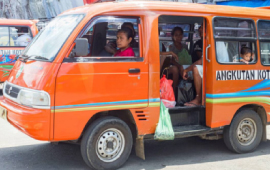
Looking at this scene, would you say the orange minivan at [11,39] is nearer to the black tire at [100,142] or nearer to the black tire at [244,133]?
the black tire at [100,142]

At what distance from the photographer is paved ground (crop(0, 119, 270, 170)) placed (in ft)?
18.2

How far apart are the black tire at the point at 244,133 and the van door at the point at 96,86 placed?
5.66ft

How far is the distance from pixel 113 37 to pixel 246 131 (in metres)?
2.72

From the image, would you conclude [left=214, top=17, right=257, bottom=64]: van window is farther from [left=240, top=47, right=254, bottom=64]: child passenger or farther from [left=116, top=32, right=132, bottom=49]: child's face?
[left=116, top=32, right=132, bottom=49]: child's face

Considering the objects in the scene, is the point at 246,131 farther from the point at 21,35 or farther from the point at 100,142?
the point at 21,35

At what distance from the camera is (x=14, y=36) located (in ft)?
45.2

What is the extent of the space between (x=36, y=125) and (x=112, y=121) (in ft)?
3.33

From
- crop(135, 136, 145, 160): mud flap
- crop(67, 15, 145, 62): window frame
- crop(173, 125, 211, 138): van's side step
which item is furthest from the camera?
crop(173, 125, 211, 138): van's side step

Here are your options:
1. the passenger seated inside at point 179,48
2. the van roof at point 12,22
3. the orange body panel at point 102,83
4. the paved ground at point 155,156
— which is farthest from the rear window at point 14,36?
the orange body panel at point 102,83

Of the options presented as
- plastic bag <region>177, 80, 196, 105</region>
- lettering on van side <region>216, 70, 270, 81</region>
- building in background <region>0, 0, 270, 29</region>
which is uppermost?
building in background <region>0, 0, 270, 29</region>

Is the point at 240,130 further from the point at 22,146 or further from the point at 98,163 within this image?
the point at 22,146

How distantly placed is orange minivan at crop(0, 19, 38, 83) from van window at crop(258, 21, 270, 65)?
352 inches

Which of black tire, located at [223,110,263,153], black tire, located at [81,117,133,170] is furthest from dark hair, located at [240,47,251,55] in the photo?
black tire, located at [81,117,133,170]

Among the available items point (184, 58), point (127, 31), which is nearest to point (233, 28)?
point (184, 58)
